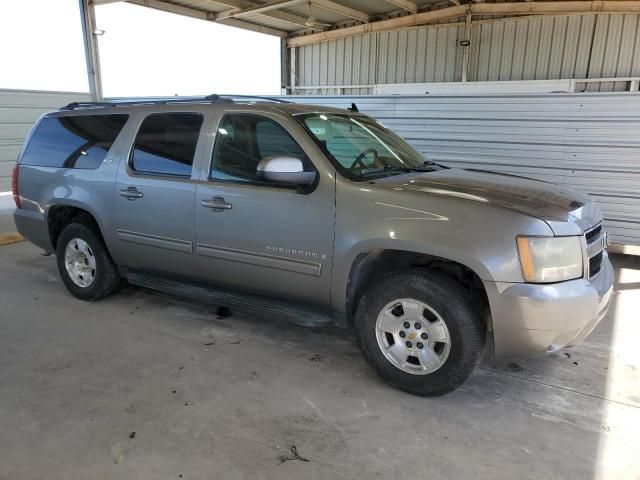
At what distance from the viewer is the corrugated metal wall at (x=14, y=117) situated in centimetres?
979

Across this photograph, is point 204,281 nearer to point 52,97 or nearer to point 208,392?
point 208,392

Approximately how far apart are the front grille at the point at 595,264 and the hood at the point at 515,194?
0.21 m

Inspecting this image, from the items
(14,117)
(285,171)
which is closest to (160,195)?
(285,171)

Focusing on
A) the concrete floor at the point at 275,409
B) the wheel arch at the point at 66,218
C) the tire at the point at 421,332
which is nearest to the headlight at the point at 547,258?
the tire at the point at 421,332

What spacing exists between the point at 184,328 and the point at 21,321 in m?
1.47

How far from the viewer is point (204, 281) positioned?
3932 millimetres

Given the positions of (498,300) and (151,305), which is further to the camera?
(151,305)

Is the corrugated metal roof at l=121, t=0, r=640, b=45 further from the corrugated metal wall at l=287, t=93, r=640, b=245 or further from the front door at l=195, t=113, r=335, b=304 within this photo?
the front door at l=195, t=113, r=335, b=304

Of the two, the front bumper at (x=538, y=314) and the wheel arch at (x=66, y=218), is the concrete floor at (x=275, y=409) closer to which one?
the front bumper at (x=538, y=314)

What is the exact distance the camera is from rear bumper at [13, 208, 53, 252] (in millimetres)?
4723

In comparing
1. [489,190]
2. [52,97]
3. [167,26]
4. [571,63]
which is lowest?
[489,190]

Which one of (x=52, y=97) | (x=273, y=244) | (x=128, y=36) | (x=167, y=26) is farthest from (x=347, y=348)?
Answer: (x=167, y=26)

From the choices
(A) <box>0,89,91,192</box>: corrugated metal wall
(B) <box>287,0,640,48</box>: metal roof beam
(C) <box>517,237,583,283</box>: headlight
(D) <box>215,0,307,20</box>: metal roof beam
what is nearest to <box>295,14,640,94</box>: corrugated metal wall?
(B) <box>287,0,640,48</box>: metal roof beam

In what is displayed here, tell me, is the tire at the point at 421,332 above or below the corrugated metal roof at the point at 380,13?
below
